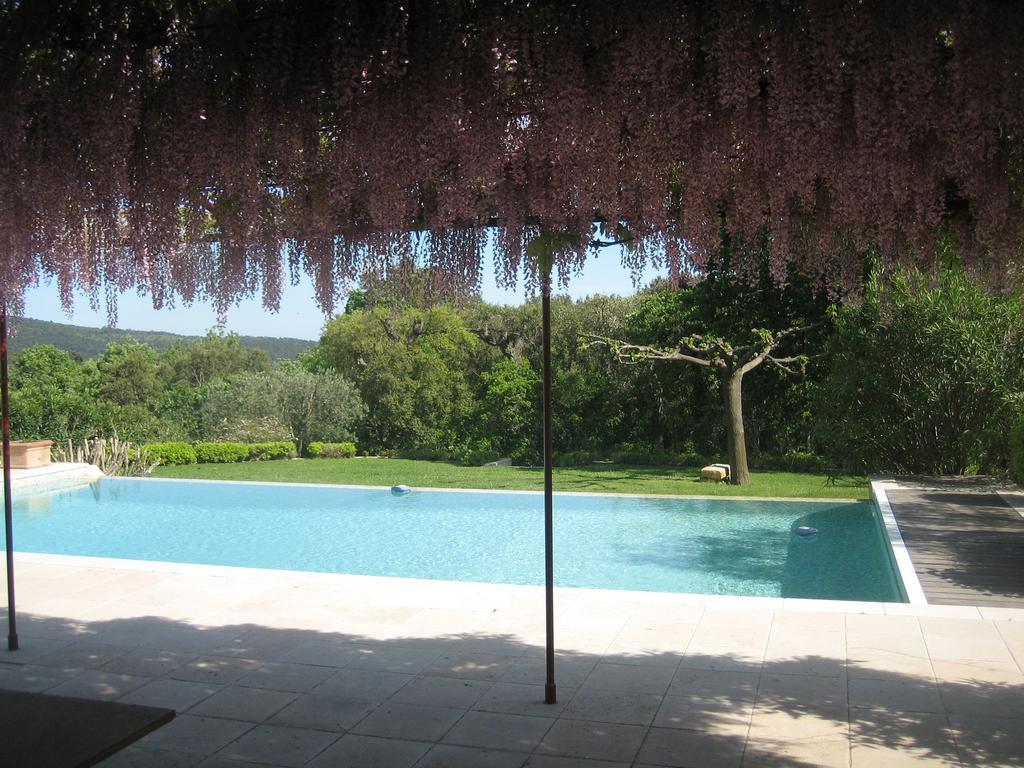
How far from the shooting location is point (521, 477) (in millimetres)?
13586

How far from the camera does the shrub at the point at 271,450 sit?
55.6 feet

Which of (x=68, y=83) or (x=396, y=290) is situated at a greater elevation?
(x=68, y=83)

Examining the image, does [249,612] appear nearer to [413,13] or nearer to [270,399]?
[413,13]

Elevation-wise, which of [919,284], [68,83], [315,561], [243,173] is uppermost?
[68,83]

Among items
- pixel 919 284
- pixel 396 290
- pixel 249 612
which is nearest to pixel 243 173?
pixel 396 290

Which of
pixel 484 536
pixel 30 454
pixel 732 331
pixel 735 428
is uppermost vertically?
pixel 732 331

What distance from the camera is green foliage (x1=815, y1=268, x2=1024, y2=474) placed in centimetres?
968

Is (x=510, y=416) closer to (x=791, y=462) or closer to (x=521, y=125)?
(x=791, y=462)

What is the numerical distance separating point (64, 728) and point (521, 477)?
37.6ft

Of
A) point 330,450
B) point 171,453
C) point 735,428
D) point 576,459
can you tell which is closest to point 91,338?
point 330,450

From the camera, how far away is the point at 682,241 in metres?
2.52

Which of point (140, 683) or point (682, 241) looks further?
point (140, 683)

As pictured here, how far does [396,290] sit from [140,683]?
202cm

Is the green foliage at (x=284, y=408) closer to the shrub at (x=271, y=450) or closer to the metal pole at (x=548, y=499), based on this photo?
the shrub at (x=271, y=450)
